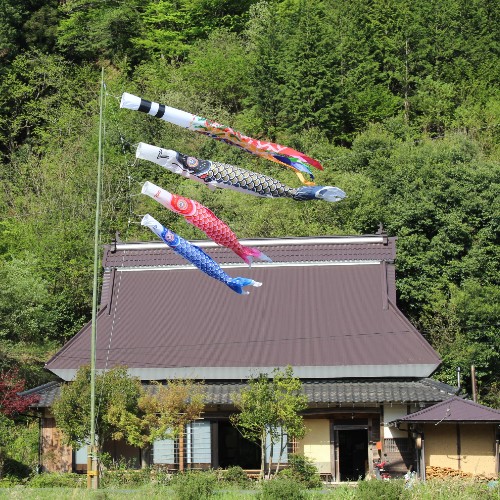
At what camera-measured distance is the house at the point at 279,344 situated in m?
24.4

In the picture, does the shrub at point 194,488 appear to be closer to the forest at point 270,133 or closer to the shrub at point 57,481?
the shrub at point 57,481

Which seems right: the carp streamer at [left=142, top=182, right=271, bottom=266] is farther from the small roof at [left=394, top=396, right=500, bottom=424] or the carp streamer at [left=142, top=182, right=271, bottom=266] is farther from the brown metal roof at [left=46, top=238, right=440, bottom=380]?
the brown metal roof at [left=46, top=238, right=440, bottom=380]

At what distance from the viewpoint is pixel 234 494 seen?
723 inches

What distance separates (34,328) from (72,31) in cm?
3050

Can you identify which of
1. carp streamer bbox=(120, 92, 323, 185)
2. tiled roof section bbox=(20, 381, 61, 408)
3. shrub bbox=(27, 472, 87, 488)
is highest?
carp streamer bbox=(120, 92, 323, 185)

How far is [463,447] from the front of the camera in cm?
2314

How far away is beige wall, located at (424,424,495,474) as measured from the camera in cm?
2297

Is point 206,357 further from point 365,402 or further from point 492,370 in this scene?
point 492,370

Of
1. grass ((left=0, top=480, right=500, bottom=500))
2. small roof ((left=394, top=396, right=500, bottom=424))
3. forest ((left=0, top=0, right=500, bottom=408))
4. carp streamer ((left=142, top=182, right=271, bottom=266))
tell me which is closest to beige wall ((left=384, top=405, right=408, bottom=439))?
small roof ((left=394, top=396, right=500, bottom=424))

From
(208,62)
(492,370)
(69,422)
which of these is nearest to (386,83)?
(208,62)

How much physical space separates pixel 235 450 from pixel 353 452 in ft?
9.71

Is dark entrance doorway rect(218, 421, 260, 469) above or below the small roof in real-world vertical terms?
below

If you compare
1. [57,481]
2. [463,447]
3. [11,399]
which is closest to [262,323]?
[463,447]

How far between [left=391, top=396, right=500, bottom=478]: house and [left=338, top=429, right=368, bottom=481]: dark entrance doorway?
176 centimetres
